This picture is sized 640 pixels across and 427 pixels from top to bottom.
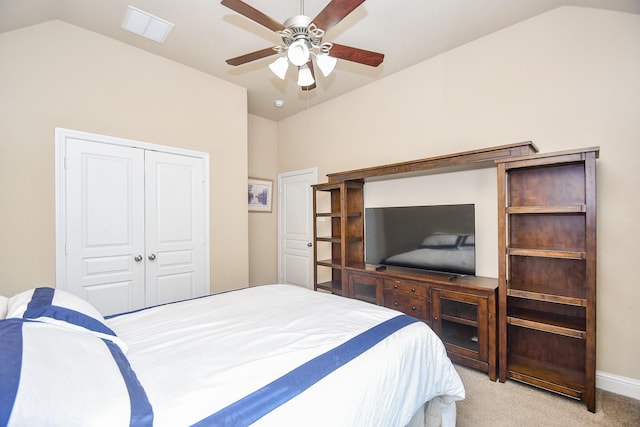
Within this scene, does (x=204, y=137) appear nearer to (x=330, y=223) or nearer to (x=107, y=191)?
(x=107, y=191)

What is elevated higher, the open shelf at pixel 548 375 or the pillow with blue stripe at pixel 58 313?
the pillow with blue stripe at pixel 58 313

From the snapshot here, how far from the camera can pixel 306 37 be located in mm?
1824

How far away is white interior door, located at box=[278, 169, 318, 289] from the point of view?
452cm

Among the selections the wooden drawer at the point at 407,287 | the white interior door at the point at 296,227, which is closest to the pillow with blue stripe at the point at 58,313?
the wooden drawer at the point at 407,287

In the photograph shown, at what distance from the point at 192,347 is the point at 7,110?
266cm

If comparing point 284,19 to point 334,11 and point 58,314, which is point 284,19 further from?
point 58,314

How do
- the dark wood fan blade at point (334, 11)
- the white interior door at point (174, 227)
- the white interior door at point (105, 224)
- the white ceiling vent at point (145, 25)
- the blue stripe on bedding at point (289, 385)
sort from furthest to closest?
the white interior door at point (174, 227), the white interior door at point (105, 224), the white ceiling vent at point (145, 25), the dark wood fan blade at point (334, 11), the blue stripe on bedding at point (289, 385)

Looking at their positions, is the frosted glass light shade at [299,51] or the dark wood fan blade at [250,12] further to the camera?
the frosted glass light shade at [299,51]

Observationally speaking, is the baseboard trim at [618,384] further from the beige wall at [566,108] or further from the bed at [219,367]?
the bed at [219,367]

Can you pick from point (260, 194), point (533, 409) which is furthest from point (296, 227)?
point (533, 409)

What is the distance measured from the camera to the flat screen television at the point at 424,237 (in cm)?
273

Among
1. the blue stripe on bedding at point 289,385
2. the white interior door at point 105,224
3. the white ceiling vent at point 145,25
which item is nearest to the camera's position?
the blue stripe on bedding at point 289,385

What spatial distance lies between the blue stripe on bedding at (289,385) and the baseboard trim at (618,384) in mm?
2082

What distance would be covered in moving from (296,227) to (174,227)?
75.2 inches
